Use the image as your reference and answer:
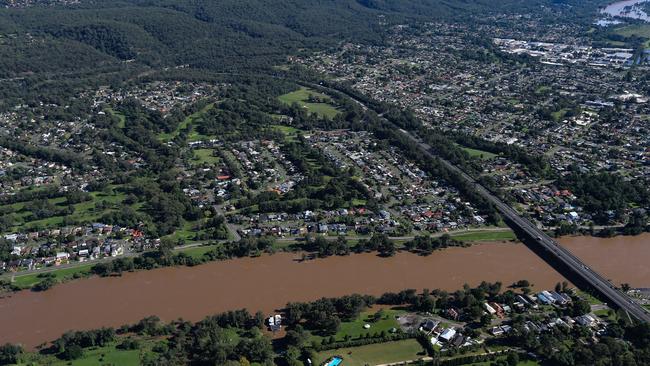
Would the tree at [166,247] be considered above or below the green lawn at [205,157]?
above

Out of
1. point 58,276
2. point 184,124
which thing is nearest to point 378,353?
point 58,276

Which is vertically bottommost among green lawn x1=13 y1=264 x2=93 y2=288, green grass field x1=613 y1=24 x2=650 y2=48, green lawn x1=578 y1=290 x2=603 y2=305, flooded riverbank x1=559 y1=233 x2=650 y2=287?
flooded riverbank x1=559 y1=233 x2=650 y2=287

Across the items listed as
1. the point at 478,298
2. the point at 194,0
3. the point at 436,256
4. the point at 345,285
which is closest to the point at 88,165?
the point at 345,285

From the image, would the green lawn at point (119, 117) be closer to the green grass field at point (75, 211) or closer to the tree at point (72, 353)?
the green grass field at point (75, 211)

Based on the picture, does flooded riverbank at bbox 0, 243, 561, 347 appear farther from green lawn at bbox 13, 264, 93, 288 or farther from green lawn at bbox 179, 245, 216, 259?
green lawn at bbox 179, 245, 216, 259

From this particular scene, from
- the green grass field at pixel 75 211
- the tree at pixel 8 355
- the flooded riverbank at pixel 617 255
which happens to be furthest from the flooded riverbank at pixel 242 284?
the green grass field at pixel 75 211

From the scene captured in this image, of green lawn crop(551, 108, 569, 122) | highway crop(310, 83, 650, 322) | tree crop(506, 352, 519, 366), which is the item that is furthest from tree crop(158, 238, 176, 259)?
green lawn crop(551, 108, 569, 122)
